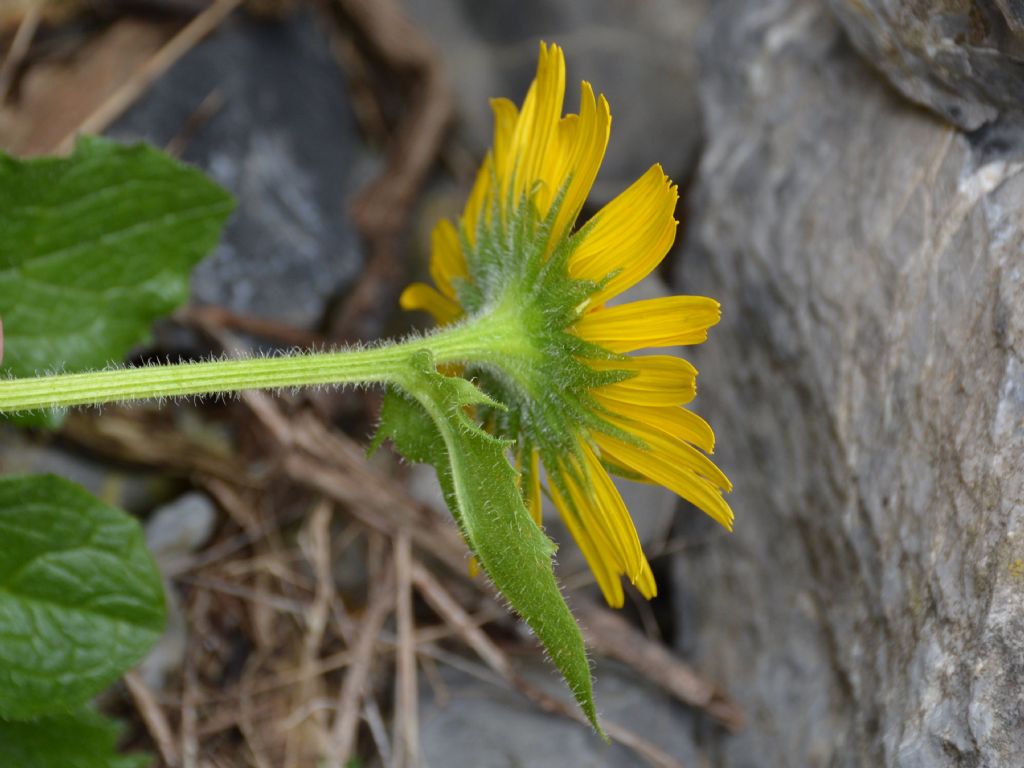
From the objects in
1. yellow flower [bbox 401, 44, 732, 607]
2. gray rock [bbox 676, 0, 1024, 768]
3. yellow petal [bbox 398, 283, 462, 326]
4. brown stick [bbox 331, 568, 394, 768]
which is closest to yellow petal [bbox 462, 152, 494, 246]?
yellow flower [bbox 401, 44, 732, 607]

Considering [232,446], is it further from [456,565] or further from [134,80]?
[134,80]

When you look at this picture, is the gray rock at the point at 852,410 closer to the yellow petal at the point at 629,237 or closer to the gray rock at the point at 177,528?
the yellow petal at the point at 629,237

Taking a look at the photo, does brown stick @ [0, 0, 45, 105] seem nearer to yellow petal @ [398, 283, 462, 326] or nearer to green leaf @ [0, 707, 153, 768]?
yellow petal @ [398, 283, 462, 326]

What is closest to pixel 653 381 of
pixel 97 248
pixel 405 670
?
pixel 405 670

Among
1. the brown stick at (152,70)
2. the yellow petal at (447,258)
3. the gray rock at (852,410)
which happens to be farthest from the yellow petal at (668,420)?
the brown stick at (152,70)

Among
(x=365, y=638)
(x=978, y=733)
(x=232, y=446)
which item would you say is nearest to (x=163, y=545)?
(x=232, y=446)

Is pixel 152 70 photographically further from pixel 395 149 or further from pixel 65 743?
pixel 65 743
